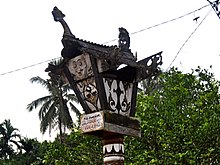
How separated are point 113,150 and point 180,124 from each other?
27.7 ft

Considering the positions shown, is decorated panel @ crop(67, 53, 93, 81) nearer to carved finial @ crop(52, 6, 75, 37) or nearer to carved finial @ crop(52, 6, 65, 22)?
carved finial @ crop(52, 6, 75, 37)

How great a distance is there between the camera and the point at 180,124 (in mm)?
12203

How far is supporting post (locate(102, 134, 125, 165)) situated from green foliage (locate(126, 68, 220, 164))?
24.6ft

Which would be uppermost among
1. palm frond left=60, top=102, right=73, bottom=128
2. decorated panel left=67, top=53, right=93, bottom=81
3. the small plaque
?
palm frond left=60, top=102, right=73, bottom=128

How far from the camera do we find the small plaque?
3927 millimetres

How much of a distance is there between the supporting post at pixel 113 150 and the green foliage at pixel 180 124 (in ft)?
24.6

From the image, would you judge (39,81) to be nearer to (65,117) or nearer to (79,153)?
(65,117)

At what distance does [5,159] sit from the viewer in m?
25.5

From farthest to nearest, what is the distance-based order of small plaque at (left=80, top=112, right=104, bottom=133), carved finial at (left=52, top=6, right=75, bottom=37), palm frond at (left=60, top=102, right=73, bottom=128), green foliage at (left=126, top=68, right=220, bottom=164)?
palm frond at (left=60, top=102, right=73, bottom=128) → green foliage at (left=126, top=68, right=220, bottom=164) → carved finial at (left=52, top=6, right=75, bottom=37) → small plaque at (left=80, top=112, right=104, bottom=133)

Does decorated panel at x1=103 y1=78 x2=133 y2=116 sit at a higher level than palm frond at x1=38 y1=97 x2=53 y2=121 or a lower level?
lower

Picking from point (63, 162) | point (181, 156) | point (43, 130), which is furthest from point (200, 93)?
point (43, 130)

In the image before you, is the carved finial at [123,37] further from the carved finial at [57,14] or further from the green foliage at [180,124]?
the green foliage at [180,124]

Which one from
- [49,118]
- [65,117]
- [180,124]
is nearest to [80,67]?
[180,124]

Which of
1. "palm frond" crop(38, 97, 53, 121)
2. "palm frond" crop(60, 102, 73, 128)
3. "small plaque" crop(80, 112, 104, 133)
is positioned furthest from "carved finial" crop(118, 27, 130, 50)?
→ "palm frond" crop(38, 97, 53, 121)
